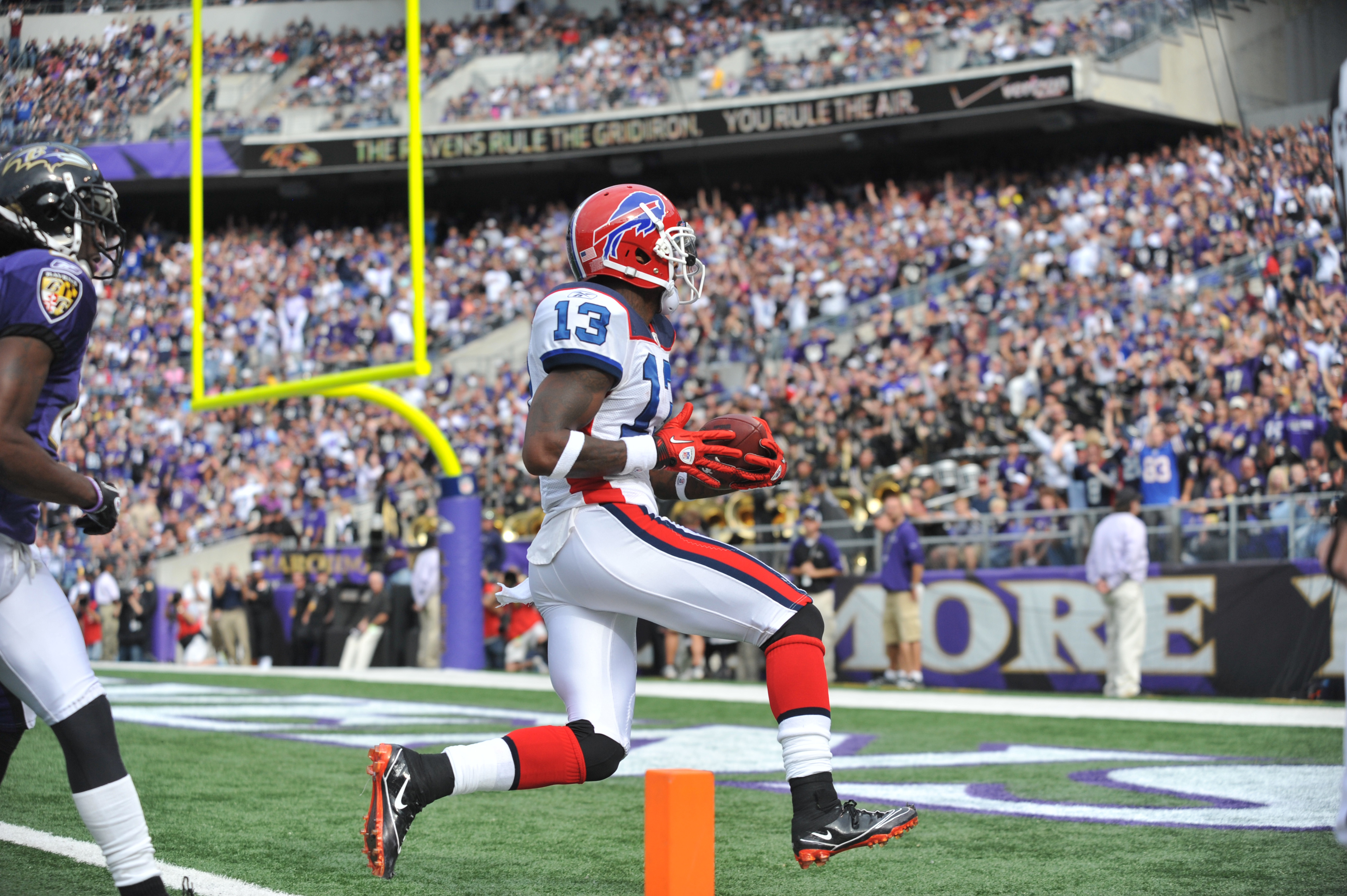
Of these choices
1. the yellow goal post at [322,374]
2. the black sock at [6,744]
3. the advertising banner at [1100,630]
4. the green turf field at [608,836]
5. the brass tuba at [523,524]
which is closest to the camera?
the black sock at [6,744]

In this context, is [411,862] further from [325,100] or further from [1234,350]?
[325,100]

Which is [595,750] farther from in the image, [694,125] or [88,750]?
[694,125]

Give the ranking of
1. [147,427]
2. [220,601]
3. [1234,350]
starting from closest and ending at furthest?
[1234,350] → [220,601] → [147,427]

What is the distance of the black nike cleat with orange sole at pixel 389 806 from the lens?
2.98m

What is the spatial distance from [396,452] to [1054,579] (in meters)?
10.2

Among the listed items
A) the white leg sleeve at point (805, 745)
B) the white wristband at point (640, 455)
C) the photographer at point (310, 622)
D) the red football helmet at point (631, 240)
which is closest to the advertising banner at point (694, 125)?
the photographer at point (310, 622)

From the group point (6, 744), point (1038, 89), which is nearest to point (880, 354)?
point (1038, 89)

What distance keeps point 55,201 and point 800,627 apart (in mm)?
2009

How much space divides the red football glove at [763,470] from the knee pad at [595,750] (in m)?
0.69

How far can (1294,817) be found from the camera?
4645 mm

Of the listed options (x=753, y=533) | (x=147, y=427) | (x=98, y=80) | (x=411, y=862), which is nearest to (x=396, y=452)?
(x=147, y=427)

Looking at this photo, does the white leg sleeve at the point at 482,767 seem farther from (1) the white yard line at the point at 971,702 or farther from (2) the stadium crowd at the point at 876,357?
(2) the stadium crowd at the point at 876,357

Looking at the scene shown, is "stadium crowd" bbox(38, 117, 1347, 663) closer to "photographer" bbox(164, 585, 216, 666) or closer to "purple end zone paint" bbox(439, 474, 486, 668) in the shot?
"photographer" bbox(164, 585, 216, 666)

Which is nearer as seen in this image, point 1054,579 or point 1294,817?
point 1294,817
